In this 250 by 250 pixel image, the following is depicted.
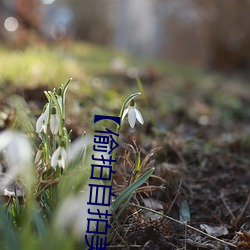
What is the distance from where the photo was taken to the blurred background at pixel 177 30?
641 cm

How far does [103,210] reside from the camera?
1.13m

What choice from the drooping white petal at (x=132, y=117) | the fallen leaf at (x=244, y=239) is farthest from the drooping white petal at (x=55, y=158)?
the fallen leaf at (x=244, y=239)

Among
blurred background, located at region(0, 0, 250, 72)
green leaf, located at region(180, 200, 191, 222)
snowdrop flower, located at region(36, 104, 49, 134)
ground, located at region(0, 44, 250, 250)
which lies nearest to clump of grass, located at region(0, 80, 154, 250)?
snowdrop flower, located at region(36, 104, 49, 134)

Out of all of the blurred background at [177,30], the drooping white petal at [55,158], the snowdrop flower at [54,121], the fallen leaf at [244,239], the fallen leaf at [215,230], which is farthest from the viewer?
the blurred background at [177,30]

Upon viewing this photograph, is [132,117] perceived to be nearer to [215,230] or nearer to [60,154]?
[60,154]

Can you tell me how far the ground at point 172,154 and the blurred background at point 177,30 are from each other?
2.24m

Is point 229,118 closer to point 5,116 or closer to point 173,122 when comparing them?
point 173,122

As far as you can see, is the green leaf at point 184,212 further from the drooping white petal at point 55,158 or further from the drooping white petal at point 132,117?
the drooping white petal at point 55,158

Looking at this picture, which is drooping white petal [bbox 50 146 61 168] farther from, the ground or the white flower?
the ground

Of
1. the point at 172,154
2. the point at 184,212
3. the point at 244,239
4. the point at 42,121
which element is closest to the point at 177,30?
the point at 172,154

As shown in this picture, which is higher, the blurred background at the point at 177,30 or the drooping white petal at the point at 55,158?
the blurred background at the point at 177,30

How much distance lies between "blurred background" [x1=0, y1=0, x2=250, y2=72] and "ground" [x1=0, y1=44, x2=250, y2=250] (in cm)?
224

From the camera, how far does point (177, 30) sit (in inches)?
348

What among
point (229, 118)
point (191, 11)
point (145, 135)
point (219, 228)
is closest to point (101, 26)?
point (191, 11)
